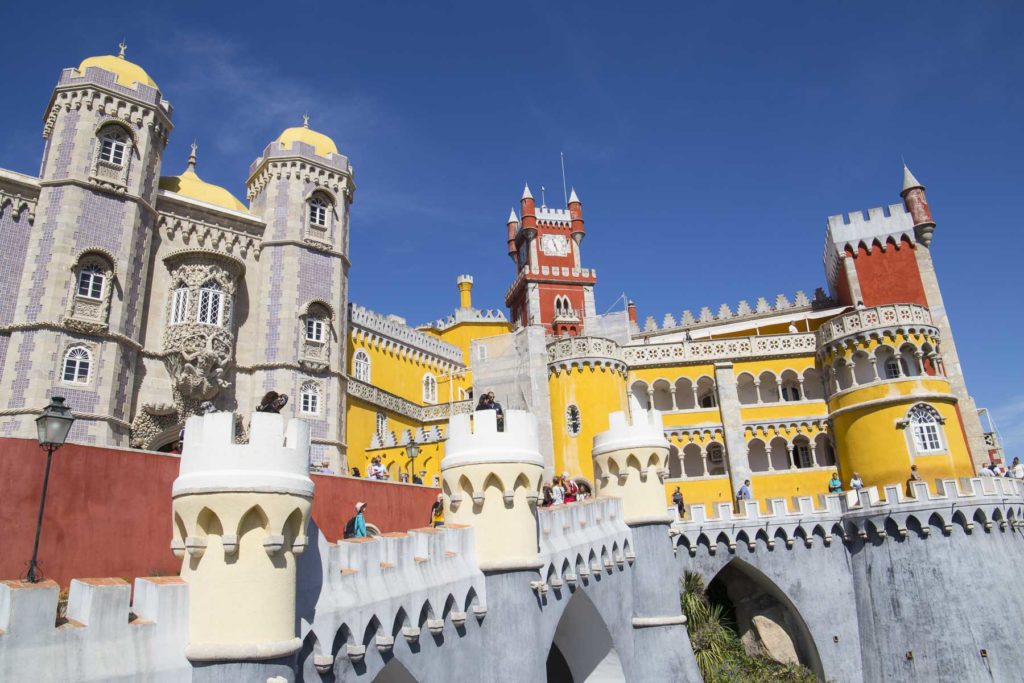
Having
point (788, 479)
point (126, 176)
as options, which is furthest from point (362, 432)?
point (788, 479)

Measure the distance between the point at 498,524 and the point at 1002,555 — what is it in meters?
22.4

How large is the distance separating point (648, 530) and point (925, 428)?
58.9 ft

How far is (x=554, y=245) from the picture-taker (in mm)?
Result: 54781

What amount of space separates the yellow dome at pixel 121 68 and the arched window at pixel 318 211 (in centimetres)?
727

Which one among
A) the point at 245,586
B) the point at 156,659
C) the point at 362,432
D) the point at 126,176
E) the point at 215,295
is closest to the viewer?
the point at 156,659

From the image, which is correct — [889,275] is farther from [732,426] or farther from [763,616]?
[763,616]

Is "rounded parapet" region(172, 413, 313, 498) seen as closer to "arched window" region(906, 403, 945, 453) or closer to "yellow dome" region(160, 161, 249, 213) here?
"yellow dome" region(160, 161, 249, 213)

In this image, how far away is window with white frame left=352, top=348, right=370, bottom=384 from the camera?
36.9 meters

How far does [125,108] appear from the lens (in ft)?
83.5

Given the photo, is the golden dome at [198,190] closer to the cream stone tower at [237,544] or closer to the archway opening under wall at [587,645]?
the archway opening under wall at [587,645]

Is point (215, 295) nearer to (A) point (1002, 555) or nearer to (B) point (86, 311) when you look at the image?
(B) point (86, 311)

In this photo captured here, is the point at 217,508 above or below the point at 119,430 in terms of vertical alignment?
below

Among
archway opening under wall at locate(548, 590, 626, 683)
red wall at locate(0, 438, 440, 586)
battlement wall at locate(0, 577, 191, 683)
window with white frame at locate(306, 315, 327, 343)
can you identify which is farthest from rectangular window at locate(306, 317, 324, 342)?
battlement wall at locate(0, 577, 191, 683)

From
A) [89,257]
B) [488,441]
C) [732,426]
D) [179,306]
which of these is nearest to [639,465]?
[488,441]
